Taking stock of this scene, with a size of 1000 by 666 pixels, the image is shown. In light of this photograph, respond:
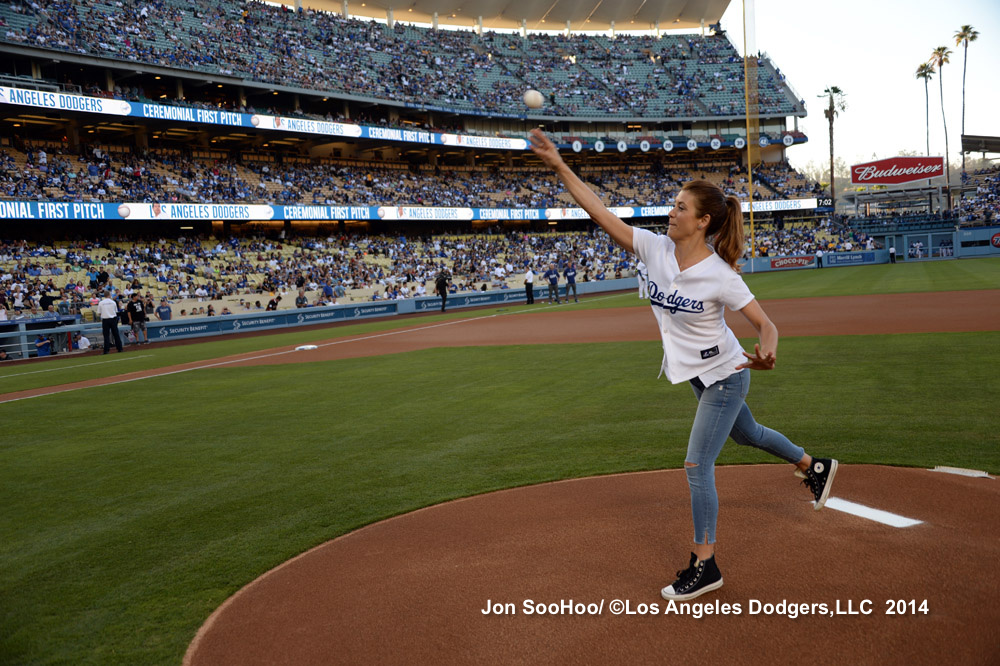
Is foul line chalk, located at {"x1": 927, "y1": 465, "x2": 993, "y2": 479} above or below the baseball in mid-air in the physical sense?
below

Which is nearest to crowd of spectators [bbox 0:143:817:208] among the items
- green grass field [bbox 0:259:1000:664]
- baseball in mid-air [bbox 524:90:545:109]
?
green grass field [bbox 0:259:1000:664]

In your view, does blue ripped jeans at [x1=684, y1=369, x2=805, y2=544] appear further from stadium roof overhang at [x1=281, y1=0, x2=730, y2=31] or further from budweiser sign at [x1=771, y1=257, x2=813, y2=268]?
stadium roof overhang at [x1=281, y1=0, x2=730, y2=31]

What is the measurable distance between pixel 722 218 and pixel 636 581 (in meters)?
1.98

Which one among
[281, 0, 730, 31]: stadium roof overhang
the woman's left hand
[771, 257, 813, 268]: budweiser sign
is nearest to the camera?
the woman's left hand

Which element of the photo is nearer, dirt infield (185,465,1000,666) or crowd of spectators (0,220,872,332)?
dirt infield (185,465,1000,666)

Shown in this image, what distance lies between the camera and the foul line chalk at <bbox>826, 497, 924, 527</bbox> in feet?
14.5

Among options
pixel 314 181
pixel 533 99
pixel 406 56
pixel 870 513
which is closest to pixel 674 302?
pixel 870 513

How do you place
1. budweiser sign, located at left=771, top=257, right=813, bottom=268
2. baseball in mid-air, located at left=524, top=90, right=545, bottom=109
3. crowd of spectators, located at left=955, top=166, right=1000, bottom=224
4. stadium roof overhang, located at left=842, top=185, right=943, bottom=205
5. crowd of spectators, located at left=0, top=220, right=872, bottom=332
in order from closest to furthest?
baseball in mid-air, located at left=524, top=90, right=545, bottom=109, crowd of spectators, located at left=0, top=220, right=872, bottom=332, budweiser sign, located at left=771, top=257, right=813, bottom=268, crowd of spectators, located at left=955, top=166, right=1000, bottom=224, stadium roof overhang, located at left=842, top=185, right=943, bottom=205

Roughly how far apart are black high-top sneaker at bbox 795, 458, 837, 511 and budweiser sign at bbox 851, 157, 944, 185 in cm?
6444

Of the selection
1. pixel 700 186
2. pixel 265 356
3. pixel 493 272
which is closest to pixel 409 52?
pixel 493 272

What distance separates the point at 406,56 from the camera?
194 feet

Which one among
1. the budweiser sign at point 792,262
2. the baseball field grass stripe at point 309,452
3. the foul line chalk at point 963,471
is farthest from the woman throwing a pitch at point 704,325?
the budweiser sign at point 792,262

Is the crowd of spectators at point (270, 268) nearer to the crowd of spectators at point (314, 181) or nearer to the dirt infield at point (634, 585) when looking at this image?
the crowd of spectators at point (314, 181)

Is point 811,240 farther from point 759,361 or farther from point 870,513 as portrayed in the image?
point 759,361
